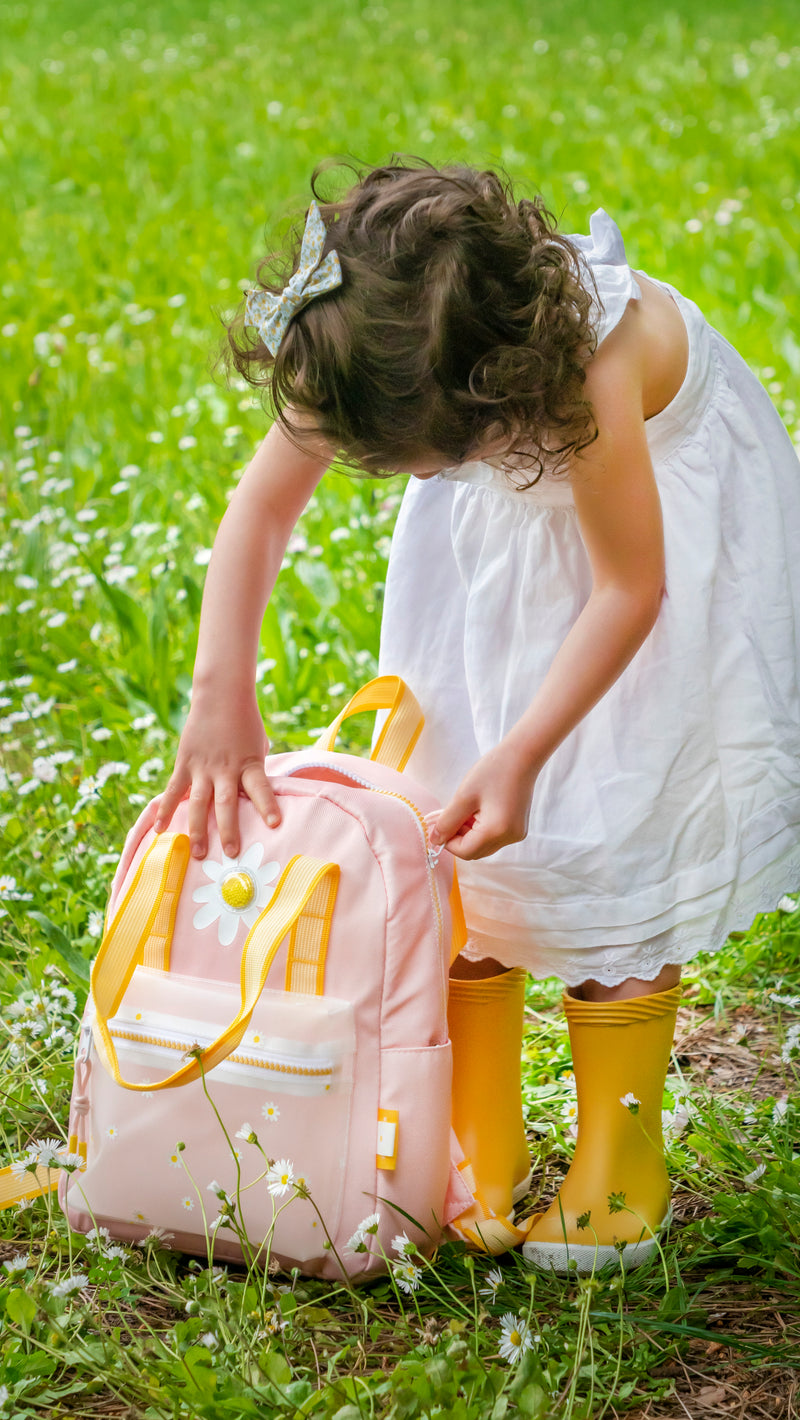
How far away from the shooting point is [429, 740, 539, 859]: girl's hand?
127 centimetres

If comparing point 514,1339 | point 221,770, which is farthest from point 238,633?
point 514,1339

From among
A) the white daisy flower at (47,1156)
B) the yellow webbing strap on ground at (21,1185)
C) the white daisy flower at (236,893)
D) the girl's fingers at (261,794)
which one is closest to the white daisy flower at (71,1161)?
the white daisy flower at (47,1156)

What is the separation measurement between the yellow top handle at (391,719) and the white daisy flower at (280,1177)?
431mm

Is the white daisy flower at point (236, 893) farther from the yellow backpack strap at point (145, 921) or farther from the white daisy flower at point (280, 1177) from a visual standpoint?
the white daisy flower at point (280, 1177)

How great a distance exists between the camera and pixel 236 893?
131cm

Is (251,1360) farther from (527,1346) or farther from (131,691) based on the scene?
(131,691)

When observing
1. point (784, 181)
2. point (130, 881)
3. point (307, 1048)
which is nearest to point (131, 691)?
point (130, 881)

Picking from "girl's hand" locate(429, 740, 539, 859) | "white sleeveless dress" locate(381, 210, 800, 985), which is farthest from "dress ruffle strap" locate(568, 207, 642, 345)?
"girl's hand" locate(429, 740, 539, 859)

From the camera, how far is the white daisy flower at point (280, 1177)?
1.16 meters

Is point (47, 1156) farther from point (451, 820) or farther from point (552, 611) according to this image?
point (552, 611)

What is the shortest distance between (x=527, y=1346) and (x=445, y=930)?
1.25 feet

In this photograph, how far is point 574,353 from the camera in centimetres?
122

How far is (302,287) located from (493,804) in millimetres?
498

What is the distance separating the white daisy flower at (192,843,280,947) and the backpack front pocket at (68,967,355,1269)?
0.19 ft
